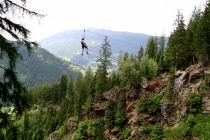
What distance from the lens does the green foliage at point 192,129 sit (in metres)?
63.4

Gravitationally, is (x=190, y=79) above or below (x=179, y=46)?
below

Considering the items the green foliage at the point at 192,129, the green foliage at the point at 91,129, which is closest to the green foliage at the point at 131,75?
the green foliage at the point at 91,129

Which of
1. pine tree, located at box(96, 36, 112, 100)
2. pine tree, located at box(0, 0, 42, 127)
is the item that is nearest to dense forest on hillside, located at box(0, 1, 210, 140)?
pine tree, located at box(96, 36, 112, 100)

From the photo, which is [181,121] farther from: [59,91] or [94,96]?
[59,91]

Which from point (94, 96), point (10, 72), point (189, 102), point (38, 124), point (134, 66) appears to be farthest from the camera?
point (38, 124)

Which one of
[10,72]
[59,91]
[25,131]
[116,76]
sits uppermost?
[10,72]

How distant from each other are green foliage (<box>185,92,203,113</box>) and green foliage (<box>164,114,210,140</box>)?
4.54 ft

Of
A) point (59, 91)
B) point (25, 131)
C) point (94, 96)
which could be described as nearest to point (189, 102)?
point (94, 96)

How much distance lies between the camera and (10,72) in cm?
1398

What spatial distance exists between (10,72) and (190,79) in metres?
66.3

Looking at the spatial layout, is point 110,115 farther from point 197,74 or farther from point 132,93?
point 197,74

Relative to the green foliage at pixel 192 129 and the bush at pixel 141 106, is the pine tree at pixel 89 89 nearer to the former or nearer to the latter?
the bush at pixel 141 106

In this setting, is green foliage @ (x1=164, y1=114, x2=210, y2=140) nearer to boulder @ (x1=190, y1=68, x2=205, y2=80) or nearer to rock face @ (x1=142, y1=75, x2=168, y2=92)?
boulder @ (x1=190, y1=68, x2=205, y2=80)

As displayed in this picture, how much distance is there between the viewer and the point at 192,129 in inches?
2584
